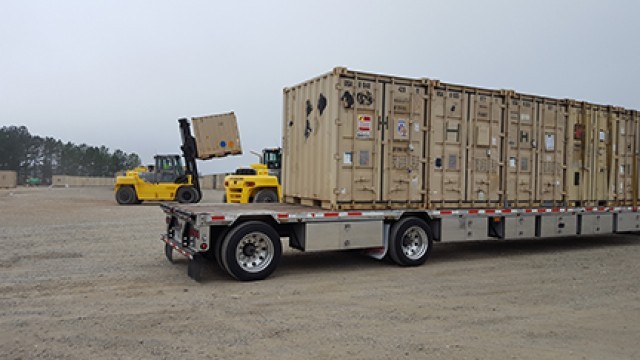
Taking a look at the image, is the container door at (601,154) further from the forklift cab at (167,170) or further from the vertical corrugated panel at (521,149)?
the forklift cab at (167,170)

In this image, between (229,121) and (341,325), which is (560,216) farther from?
(229,121)

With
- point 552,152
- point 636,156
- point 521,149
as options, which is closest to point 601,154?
point 636,156

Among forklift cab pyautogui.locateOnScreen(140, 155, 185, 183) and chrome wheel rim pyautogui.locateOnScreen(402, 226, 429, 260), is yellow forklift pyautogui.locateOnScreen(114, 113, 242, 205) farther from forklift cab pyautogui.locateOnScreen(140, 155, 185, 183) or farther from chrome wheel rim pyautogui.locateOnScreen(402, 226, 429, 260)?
chrome wheel rim pyautogui.locateOnScreen(402, 226, 429, 260)

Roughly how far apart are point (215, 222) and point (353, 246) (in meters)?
2.50

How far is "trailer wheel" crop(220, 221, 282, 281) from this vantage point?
8086 mm

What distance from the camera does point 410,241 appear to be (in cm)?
989

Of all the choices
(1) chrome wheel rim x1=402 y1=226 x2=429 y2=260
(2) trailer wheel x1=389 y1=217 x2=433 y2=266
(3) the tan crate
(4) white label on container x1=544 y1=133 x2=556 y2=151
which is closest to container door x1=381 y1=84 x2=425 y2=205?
(2) trailer wheel x1=389 y1=217 x2=433 y2=266

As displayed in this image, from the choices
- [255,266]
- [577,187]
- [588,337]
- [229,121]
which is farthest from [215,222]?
[229,121]

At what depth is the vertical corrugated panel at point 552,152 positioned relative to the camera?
11.7 meters

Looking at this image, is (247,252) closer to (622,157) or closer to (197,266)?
(197,266)

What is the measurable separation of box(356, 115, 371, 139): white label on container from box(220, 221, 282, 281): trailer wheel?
237 cm

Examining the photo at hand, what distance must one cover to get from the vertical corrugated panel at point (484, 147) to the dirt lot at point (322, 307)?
54.4 inches

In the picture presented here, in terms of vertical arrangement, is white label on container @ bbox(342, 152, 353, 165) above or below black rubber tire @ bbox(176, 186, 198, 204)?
above

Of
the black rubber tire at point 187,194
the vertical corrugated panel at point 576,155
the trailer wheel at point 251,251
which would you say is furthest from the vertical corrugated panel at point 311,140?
the black rubber tire at point 187,194
